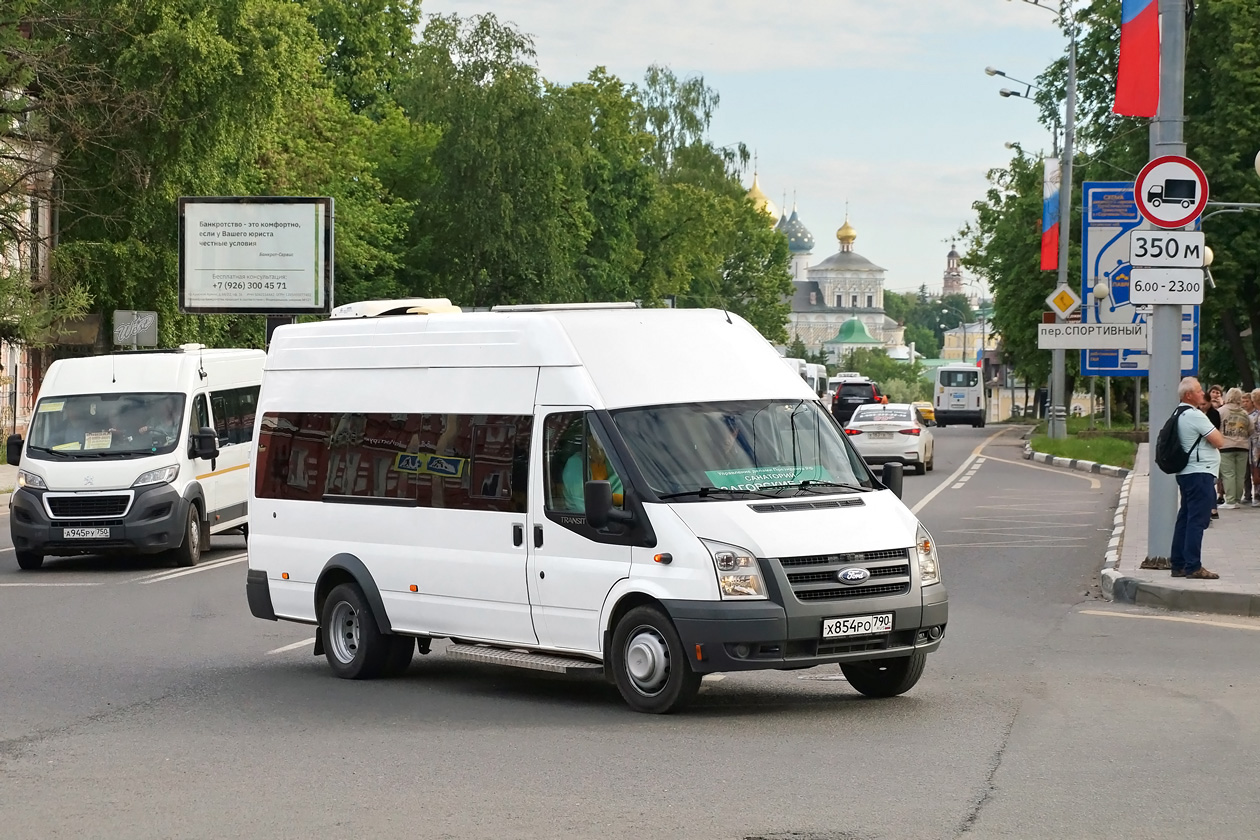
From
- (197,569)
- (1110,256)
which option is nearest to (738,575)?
(197,569)

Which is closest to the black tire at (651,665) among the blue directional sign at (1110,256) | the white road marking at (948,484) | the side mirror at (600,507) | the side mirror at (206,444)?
the side mirror at (600,507)

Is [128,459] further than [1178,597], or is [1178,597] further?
[128,459]

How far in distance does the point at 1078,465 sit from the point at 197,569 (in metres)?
24.1

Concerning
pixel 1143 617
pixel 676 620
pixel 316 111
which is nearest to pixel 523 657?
pixel 676 620

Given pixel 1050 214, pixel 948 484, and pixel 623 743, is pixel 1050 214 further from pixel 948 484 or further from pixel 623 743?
pixel 623 743

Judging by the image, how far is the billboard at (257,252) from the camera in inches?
1469

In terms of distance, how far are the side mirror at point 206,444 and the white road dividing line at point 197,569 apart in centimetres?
119

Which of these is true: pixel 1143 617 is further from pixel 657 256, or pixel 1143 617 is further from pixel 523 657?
pixel 657 256

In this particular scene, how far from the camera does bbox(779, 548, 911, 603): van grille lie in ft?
30.2

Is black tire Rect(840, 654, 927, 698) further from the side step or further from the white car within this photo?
the white car

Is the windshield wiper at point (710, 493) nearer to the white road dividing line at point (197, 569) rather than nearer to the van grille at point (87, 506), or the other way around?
the white road dividing line at point (197, 569)

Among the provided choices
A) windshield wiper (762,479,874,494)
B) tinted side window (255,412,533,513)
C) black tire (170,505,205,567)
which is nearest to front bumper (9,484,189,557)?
black tire (170,505,205,567)

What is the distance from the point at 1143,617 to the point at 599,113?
63.4 meters

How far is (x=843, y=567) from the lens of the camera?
30.5 ft
